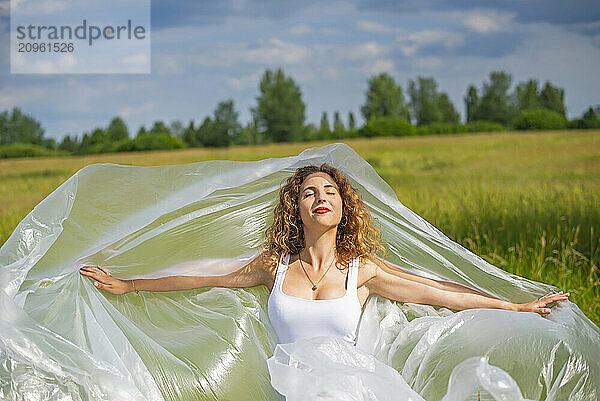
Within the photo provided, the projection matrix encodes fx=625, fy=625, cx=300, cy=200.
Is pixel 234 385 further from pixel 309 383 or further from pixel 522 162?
pixel 522 162

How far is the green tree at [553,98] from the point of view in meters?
13.6

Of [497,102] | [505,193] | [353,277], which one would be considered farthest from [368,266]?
[497,102]

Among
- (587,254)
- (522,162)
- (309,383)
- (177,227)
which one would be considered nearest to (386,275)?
(309,383)

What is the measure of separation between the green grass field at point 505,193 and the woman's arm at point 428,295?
1425 mm

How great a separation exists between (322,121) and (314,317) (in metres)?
30.2

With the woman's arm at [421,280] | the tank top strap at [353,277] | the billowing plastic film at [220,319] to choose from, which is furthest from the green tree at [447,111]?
the tank top strap at [353,277]

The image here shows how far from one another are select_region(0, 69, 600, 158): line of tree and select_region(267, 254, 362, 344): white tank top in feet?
36.6

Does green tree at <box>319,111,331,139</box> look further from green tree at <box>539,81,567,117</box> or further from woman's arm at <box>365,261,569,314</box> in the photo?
woman's arm at <box>365,261,569,314</box>

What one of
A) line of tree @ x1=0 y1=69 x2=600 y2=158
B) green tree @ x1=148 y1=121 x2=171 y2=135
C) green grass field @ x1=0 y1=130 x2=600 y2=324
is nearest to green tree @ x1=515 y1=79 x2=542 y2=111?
line of tree @ x1=0 y1=69 x2=600 y2=158

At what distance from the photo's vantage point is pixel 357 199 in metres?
2.45

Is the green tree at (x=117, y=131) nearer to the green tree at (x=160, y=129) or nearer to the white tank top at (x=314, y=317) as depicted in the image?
the green tree at (x=160, y=129)

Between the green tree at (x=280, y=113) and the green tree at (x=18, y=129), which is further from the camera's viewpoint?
the green tree at (x=280, y=113)

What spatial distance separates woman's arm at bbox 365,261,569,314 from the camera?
234 centimetres

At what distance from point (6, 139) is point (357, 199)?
54.3ft
